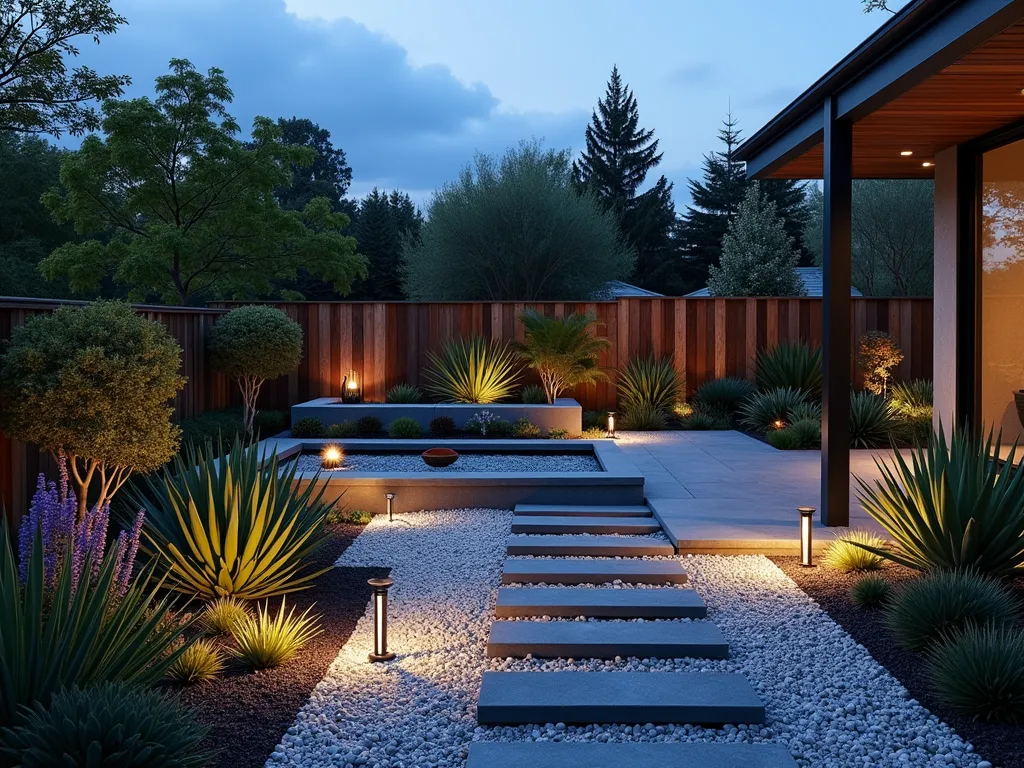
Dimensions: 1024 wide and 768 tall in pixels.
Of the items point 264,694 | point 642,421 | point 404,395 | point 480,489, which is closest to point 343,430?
point 404,395

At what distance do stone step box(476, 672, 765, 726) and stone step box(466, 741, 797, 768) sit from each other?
0.22 m

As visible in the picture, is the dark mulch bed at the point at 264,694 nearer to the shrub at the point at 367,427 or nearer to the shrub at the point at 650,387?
the shrub at the point at 367,427

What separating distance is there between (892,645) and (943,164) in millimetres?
5911

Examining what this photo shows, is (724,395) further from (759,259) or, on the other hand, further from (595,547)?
(759,259)

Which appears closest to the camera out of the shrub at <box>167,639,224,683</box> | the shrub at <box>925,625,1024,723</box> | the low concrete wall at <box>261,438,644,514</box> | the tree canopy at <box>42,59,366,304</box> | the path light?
the shrub at <box>925,625,1024,723</box>

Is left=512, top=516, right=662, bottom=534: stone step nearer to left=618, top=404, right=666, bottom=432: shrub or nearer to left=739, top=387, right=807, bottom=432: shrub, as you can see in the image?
left=739, top=387, right=807, bottom=432: shrub

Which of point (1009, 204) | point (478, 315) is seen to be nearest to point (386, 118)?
point (478, 315)

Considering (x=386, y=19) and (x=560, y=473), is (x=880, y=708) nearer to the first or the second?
(x=560, y=473)

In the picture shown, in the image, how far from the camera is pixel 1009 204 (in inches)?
305

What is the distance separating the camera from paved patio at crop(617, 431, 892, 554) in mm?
5902

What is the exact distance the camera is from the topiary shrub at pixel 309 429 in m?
10.4

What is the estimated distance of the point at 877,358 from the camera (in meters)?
11.3

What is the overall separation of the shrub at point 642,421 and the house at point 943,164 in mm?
3729

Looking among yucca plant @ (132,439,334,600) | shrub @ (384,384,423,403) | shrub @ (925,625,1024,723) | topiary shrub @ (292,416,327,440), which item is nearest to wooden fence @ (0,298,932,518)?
shrub @ (384,384,423,403)
